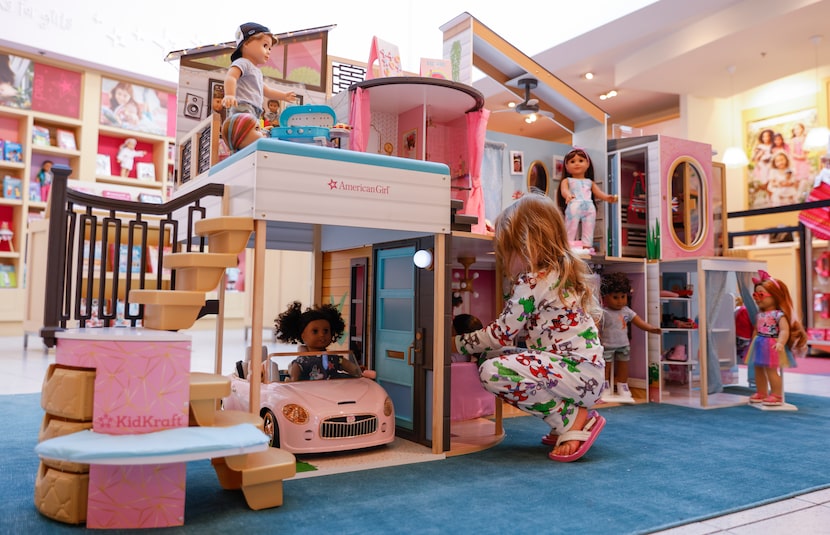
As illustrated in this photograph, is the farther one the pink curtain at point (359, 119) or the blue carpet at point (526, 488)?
the pink curtain at point (359, 119)

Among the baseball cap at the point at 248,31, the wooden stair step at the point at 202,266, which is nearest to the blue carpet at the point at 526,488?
the wooden stair step at the point at 202,266

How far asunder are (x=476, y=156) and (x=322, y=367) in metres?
1.80

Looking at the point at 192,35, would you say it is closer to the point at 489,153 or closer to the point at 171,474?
the point at 489,153

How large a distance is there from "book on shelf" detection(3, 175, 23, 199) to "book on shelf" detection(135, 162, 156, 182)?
175 cm

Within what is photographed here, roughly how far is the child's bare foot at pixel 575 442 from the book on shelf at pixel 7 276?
29.2 feet

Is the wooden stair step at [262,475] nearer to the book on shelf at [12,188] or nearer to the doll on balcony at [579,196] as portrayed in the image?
the doll on balcony at [579,196]

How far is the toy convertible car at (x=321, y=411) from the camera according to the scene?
113 inches

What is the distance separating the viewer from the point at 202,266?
243cm

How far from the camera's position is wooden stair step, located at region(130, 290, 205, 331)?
7.70 ft

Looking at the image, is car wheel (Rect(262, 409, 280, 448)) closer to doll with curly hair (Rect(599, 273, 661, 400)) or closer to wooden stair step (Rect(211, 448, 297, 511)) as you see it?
wooden stair step (Rect(211, 448, 297, 511))

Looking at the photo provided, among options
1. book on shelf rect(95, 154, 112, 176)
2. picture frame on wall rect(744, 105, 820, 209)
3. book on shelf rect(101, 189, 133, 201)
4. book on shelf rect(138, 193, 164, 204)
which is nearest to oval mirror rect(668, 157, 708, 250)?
picture frame on wall rect(744, 105, 820, 209)

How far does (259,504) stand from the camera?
2189 mm

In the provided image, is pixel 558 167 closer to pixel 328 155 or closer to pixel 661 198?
pixel 661 198

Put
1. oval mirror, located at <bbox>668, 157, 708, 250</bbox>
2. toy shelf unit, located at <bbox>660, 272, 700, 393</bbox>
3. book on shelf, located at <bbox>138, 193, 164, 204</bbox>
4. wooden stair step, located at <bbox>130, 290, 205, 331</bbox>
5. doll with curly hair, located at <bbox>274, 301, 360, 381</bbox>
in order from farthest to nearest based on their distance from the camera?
book on shelf, located at <bbox>138, 193, 164, 204</bbox>, oval mirror, located at <bbox>668, 157, 708, 250</bbox>, toy shelf unit, located at <bbox>660, 272, 700, 393</bbox>, doll with curly hair, located at <bbox>274, 301, 360, 381</bbox>, wooden stair step, located at <bbox>130, 290, 205, 331</bbox>
